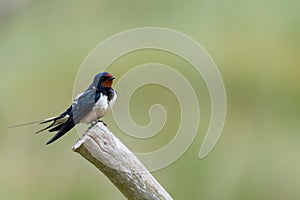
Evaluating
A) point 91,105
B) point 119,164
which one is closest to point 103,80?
point 91,105

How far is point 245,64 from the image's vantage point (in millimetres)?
3893

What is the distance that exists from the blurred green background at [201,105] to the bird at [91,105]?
1.60 meters

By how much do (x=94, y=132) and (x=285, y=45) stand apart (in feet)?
9.61

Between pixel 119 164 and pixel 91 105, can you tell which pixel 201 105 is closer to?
pixel 91 105

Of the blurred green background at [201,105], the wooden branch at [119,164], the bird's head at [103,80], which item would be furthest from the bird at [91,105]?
the blurred green background at [201,105]

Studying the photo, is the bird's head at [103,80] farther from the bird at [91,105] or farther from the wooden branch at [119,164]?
the wooden branch at [119,164]

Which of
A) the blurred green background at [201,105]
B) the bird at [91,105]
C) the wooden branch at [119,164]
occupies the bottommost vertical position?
the wooden branch at [119,164]

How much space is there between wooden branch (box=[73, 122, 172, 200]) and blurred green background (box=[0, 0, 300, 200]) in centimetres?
180

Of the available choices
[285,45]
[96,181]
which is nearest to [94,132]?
[96,181]

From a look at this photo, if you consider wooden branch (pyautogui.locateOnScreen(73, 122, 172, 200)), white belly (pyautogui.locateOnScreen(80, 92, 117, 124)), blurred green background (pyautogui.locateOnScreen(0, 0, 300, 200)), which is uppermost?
blurred green background (pyautogui.locateOnScreen(0, 0, 300, 200))

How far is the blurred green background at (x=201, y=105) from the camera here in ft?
11.1

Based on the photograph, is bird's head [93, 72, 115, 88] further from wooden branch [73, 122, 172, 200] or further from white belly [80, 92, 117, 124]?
wooden branch [73, 122, 172, 200]

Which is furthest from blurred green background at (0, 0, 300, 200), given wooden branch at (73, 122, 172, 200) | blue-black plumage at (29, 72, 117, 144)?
wooden branch at (73, 122, 172, 200)

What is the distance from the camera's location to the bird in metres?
1.44
